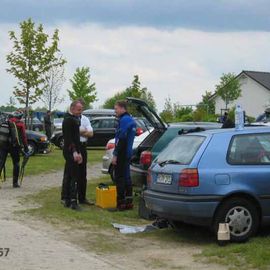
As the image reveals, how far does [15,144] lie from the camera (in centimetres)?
1473

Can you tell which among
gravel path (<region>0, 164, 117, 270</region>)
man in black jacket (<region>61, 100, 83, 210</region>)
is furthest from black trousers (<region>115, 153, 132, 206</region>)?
gravel path (<region>0, 164, 117, 270</region>)

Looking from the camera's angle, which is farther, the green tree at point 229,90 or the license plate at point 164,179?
the green tree at point 229,90

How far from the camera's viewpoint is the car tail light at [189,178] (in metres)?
8.38

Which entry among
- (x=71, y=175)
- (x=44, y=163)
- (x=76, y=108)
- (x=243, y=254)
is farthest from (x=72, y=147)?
(x=44, y=163)

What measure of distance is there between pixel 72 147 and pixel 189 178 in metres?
3.60

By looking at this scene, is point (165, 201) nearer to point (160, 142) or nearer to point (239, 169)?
point (239, 169)

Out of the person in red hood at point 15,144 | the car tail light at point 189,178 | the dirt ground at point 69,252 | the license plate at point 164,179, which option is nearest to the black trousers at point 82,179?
the dirt ground at point 69,252

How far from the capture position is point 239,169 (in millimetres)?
8469

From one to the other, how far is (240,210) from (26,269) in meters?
2.98

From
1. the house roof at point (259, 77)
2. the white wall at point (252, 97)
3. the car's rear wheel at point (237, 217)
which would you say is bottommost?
the car's rear wheel at point (237, 217)

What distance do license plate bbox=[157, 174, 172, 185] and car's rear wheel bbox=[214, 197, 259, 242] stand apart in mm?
829

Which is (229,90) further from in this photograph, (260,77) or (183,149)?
(183,149)

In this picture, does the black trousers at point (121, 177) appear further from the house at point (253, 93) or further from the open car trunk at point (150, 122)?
the house at point (253, 93)

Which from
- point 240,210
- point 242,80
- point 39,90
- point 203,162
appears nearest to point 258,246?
point 240,210
